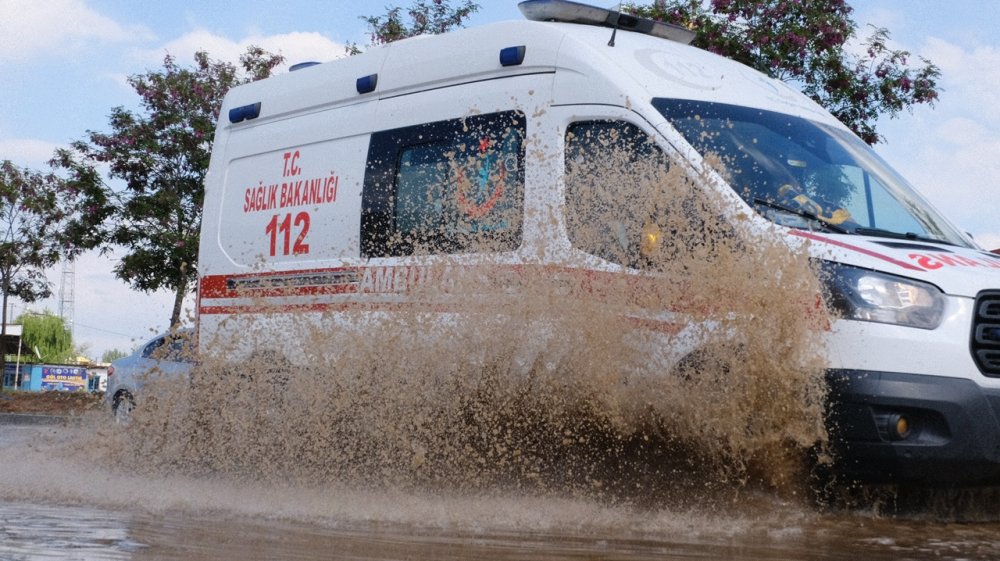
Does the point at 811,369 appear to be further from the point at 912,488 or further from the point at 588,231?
the point at 588,231

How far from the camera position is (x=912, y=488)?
537 centimetres

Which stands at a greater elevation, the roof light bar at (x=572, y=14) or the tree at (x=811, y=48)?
the tree at (x=811, y=48)

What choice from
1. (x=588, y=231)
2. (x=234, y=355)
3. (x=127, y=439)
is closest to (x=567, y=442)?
(x=588, y=231)

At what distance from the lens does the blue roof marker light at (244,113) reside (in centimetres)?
827

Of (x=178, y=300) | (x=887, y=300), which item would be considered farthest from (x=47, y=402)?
(x=887, y=300)

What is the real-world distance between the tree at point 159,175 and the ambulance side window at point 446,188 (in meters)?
11.9

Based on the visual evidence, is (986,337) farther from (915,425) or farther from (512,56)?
(512,56)

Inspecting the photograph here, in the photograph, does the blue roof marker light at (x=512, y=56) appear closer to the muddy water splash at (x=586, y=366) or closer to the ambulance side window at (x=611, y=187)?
the ambulance side window at (x=611, y=187)

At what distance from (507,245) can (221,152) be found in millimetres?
3379

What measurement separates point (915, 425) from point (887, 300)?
568 millimetres

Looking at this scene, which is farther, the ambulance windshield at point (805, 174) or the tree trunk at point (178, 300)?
the tree trunk at point (178, 300)

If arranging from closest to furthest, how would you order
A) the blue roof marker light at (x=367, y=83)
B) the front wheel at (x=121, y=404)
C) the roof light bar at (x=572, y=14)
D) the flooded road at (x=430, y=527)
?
the flooded road at (x=430, y=527), the roof light bar at (x=572, y=14), the blue roof marker light at (x=367, y=83), the front wheel at (x=121, y=404)

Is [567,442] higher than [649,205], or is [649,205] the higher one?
[649,205]

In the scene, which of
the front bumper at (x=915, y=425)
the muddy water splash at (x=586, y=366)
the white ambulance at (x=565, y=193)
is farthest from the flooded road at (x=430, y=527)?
the white ambulance at (x=565, y=193)
